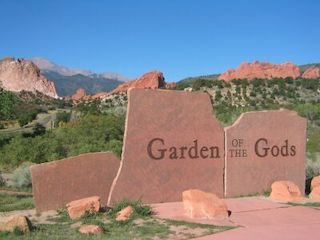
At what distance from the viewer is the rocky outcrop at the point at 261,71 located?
343 feet

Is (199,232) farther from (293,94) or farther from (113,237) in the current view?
(293,94)

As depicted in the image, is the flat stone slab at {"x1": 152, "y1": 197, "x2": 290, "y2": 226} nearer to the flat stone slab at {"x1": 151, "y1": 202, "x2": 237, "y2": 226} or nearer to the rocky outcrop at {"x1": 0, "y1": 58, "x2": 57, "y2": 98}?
the flat stone slab at {"x1": 151, "y1": 202, "x2": 237, "y2": 226}

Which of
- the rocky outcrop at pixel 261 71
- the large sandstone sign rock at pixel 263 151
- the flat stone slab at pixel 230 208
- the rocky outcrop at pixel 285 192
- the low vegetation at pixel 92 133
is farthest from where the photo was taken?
the rocky outcrop at pixel 261 71

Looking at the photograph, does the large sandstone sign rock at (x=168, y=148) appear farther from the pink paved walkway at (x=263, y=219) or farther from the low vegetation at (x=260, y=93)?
the low vegetation at (x=260, y=93)

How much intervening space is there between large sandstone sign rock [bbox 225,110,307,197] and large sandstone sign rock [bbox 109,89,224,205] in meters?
0.45

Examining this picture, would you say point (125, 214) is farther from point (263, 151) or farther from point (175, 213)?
point (263, 151)

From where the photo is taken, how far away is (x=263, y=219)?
11.9 metres

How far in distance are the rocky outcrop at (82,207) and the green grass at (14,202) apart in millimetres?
2417

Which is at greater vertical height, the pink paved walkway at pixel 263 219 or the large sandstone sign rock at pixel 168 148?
the large sandstone sign rock at pixel 168 148

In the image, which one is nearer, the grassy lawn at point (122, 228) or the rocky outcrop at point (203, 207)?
the grassy lawn at point (122, 228)

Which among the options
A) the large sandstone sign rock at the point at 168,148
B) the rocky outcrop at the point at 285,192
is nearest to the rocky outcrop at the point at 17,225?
the large sandstone sign rock at the point at 168,148

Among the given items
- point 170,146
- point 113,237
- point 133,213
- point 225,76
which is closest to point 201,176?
point 170,146

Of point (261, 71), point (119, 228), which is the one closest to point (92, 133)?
point (119, 228)

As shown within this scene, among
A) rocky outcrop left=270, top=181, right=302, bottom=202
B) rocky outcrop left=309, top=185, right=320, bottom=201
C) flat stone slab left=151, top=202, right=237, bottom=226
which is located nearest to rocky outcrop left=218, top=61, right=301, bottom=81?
rocky outcrop left=309, top=185, right=320, bottom=201
